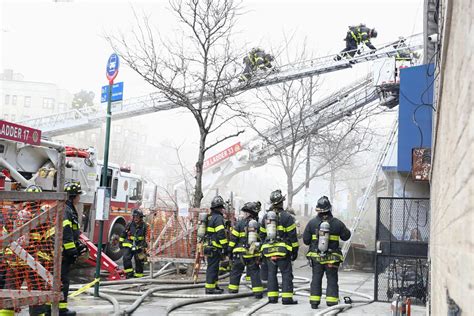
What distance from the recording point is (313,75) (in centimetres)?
1948

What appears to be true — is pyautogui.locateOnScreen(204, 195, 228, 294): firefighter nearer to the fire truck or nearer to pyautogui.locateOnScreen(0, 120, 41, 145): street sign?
the fire truck

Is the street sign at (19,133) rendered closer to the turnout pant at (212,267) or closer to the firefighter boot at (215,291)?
the turnout pant at (212,267)

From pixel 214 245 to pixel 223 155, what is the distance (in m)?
14.9

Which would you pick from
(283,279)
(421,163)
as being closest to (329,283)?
(283,279)

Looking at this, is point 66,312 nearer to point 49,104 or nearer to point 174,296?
point 174,296

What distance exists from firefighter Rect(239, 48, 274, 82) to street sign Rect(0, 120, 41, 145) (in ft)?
17.2

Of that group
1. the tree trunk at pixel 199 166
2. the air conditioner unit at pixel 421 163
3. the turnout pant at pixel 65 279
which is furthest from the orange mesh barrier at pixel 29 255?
the air conditioner unit at pixel 421 163

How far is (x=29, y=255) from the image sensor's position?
17.6 ft

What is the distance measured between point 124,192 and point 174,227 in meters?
3.62

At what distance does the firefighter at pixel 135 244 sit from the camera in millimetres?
11273

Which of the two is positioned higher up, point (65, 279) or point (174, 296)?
point (65, 279)

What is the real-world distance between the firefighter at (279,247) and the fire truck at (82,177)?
374cm

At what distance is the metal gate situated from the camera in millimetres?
8578

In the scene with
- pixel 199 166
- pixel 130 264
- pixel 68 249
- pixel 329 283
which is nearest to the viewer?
pixel 68 249
